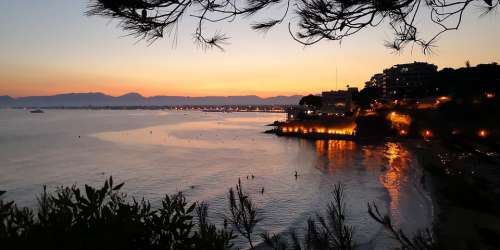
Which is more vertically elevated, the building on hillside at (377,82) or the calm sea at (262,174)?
the building on hillside at (377,82)

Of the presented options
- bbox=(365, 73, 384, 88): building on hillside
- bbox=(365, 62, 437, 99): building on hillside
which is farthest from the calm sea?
bbox=(365, 73, 384, 88): building on hillside

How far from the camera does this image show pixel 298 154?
2245 inches

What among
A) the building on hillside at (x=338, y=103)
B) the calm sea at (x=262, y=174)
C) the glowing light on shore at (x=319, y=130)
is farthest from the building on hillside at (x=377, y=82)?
the calm sea at (x=262, y=174)

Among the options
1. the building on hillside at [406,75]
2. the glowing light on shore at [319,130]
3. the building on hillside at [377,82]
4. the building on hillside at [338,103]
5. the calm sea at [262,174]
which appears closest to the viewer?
the calm sea at [262,174]

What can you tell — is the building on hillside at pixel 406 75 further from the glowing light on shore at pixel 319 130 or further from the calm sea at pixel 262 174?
the calm sea at pixel 262 174

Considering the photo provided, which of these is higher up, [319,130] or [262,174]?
[319,130]

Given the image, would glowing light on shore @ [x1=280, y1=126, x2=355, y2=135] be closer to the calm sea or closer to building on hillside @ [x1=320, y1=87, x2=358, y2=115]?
the calm sea

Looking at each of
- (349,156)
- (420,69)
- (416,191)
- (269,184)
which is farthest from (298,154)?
(420,69)

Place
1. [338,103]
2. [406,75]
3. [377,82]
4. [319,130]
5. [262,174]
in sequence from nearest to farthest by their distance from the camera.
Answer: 1. [262,174]
2. [319,130]
3. [338,103]
4. [406,75]
5. [377,82]

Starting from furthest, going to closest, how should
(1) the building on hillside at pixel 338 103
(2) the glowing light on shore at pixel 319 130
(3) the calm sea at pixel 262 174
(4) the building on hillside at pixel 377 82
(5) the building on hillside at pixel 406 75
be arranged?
(4) the building on hillside at pixel 377 82 → (5) the building on hillside at pixel 406 75 → (1) the building on hillside at pixel 338 103 → (2) the glowing light on shore at pixel 319 130 → (3) the calm sea at pixel 262 174

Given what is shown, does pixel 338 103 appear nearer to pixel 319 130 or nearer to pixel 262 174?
pixel 319 130

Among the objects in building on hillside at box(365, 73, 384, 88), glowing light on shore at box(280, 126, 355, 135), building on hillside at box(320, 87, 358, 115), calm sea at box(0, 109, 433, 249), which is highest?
building on hillside at box(365, 73, 384, 88)

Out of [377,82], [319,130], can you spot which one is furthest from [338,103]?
[377,82]

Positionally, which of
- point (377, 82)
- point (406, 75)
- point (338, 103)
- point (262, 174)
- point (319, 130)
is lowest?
point (262, 174)
